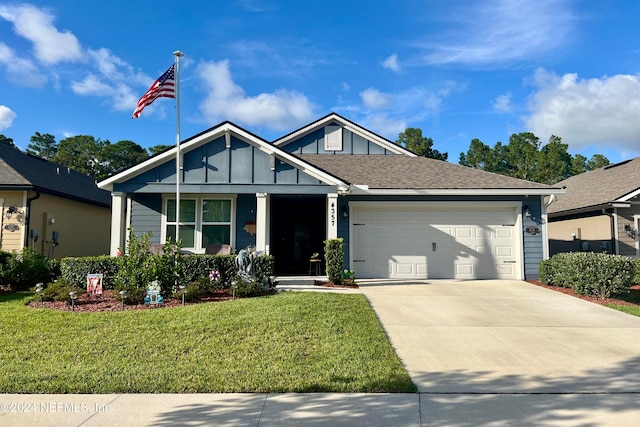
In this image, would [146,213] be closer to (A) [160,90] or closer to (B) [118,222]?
(B) [118,222]

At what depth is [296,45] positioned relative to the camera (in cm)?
1228

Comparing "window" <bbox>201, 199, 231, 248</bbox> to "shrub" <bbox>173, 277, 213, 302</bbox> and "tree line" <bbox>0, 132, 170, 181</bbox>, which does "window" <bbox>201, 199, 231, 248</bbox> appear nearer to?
"shrub" <bbox>173, 277, 213, 302</bbox>

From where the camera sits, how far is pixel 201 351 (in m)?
5.01

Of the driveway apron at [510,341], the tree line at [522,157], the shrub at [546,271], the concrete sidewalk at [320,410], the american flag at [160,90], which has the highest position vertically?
the tree line at [522,157]

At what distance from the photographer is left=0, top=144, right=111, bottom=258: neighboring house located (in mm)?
12086

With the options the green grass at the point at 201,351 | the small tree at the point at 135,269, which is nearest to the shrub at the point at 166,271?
the small tree at the point at 135,269

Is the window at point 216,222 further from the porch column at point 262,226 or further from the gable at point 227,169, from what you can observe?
the porch column at point 262,226

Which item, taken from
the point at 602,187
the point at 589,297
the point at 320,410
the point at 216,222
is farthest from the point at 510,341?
the point at 602,187

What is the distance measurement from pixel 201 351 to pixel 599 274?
878cm

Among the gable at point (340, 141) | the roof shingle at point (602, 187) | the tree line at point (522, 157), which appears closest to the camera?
the roof shingle at point (602, 187)

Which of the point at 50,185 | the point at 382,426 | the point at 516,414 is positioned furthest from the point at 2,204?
the point at 516,414

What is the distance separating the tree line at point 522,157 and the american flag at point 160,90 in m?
20.9

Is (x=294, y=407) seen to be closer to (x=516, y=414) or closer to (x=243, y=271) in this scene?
(x=516, y=414)

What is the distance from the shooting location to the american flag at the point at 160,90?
32.8ft
